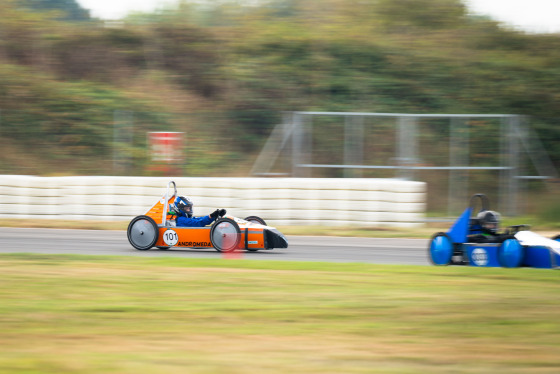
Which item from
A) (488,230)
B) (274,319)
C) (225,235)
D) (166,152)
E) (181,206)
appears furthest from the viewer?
(166,152)

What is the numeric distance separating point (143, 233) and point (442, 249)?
482cm

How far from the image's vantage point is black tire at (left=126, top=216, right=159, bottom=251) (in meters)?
11.8

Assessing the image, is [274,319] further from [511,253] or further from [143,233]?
[143,233]

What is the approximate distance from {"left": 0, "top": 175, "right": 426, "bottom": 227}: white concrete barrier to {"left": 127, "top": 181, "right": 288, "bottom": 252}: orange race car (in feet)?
13.3

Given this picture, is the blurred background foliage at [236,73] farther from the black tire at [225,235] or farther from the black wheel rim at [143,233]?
the black tire at [225,235]

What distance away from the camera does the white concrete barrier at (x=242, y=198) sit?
1594cm

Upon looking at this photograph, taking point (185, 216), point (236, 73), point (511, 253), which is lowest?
point (511, 253)

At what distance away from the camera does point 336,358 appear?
5312mm

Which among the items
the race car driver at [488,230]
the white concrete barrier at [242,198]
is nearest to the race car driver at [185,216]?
the race car driver at [488,230]

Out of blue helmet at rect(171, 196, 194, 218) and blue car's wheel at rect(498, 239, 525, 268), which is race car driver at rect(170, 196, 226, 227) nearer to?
blue helmet at rect(171, 196, 194, 218)

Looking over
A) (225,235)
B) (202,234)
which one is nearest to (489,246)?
(225,235)

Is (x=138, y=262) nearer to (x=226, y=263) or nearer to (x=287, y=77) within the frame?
(x=226, y=263)

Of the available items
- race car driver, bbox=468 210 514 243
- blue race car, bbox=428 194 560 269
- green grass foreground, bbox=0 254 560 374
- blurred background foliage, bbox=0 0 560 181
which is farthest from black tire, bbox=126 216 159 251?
blurred background foliage, bbox=0 0 560 181

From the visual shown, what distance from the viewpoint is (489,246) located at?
32.4ft
